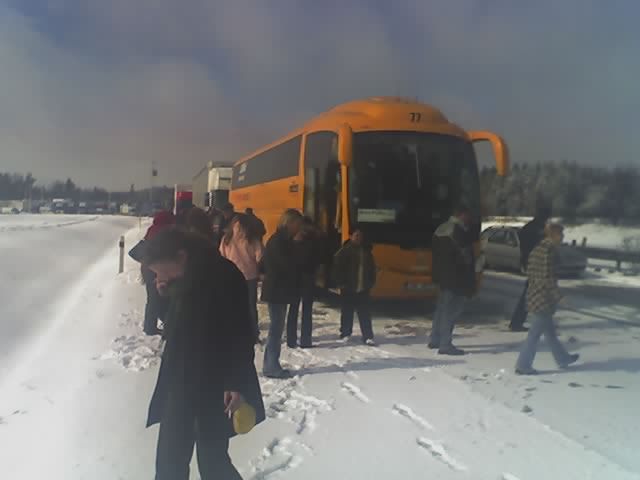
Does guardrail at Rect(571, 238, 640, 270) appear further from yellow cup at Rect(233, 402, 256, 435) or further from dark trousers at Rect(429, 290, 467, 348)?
yellow cup at Rect(233, 402, 256, 435)

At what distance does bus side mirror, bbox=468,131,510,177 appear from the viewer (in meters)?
11.1

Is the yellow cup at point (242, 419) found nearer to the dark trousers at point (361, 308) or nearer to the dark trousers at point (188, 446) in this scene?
the dark trousers at point (188, 446)

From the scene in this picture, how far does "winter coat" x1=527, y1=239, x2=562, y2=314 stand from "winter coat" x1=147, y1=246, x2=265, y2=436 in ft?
14.5

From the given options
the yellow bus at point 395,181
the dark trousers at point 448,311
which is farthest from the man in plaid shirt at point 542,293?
the yellow bus at point 395,181

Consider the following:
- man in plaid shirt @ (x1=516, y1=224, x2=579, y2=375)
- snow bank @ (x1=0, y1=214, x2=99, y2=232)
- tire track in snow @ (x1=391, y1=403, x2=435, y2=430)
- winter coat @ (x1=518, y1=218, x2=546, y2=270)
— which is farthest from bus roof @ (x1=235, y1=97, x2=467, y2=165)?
snow bank @ (x1=0, y1=214, x2=99, y2=232)

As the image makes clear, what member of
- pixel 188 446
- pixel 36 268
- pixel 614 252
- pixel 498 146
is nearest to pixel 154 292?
pixel 188 446

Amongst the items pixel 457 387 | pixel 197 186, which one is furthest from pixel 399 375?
pixel 197 186

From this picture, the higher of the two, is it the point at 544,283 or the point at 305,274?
the point at 544,283

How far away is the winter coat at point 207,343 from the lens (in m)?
3.33

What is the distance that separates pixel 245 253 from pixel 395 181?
12.3 ft

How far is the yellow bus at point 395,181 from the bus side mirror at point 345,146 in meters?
0.02

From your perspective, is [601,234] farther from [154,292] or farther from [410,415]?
[154,292]

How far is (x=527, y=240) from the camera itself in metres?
9.23

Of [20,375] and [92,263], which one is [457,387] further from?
[92,263]
